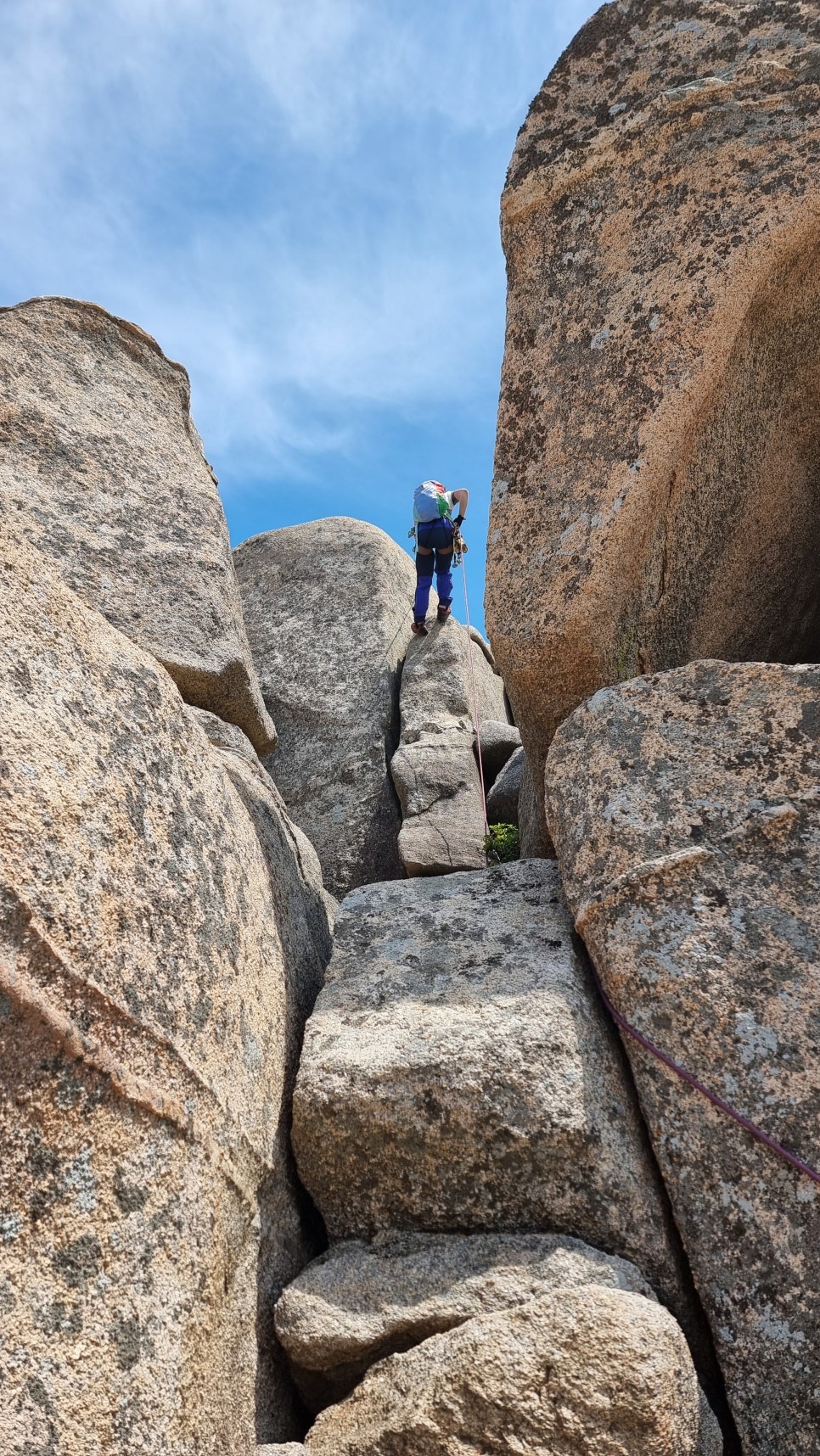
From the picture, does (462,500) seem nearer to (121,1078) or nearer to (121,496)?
(121,496)

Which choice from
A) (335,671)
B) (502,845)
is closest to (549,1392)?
(502,845)

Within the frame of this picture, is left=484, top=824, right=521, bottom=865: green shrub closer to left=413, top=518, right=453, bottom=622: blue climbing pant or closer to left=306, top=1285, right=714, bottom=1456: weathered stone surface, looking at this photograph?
left=413, top=518, right=453, bottom=622: blue climbing pant

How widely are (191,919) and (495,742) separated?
18.1 feet

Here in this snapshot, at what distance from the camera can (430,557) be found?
359 inches

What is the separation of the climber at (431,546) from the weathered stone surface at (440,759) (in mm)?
238

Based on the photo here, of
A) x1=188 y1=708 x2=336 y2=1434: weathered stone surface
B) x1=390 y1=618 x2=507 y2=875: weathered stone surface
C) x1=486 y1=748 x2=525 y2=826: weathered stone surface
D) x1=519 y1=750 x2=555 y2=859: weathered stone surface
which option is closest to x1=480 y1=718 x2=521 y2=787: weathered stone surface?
x1=390 y1=618 x2=507 y2=875: weathered stone surface

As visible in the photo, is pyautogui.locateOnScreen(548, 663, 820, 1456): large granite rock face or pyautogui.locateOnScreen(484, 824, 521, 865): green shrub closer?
pyautogui.locateOnScreen(548, 663, 820, 1456): large granite rock face

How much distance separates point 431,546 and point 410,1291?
7051mm

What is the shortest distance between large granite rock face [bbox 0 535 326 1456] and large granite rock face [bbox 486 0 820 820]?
1.91 meters

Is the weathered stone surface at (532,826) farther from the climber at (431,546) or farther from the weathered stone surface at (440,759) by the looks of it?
the climber at (431,546)

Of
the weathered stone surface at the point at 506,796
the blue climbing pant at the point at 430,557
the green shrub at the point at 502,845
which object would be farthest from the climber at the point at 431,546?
the green shrub at the point at 502,845

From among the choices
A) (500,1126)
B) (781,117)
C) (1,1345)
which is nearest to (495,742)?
(781,117)

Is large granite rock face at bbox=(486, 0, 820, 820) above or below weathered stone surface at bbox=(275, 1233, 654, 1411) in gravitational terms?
above

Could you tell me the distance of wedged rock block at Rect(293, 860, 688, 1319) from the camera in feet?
9.48
